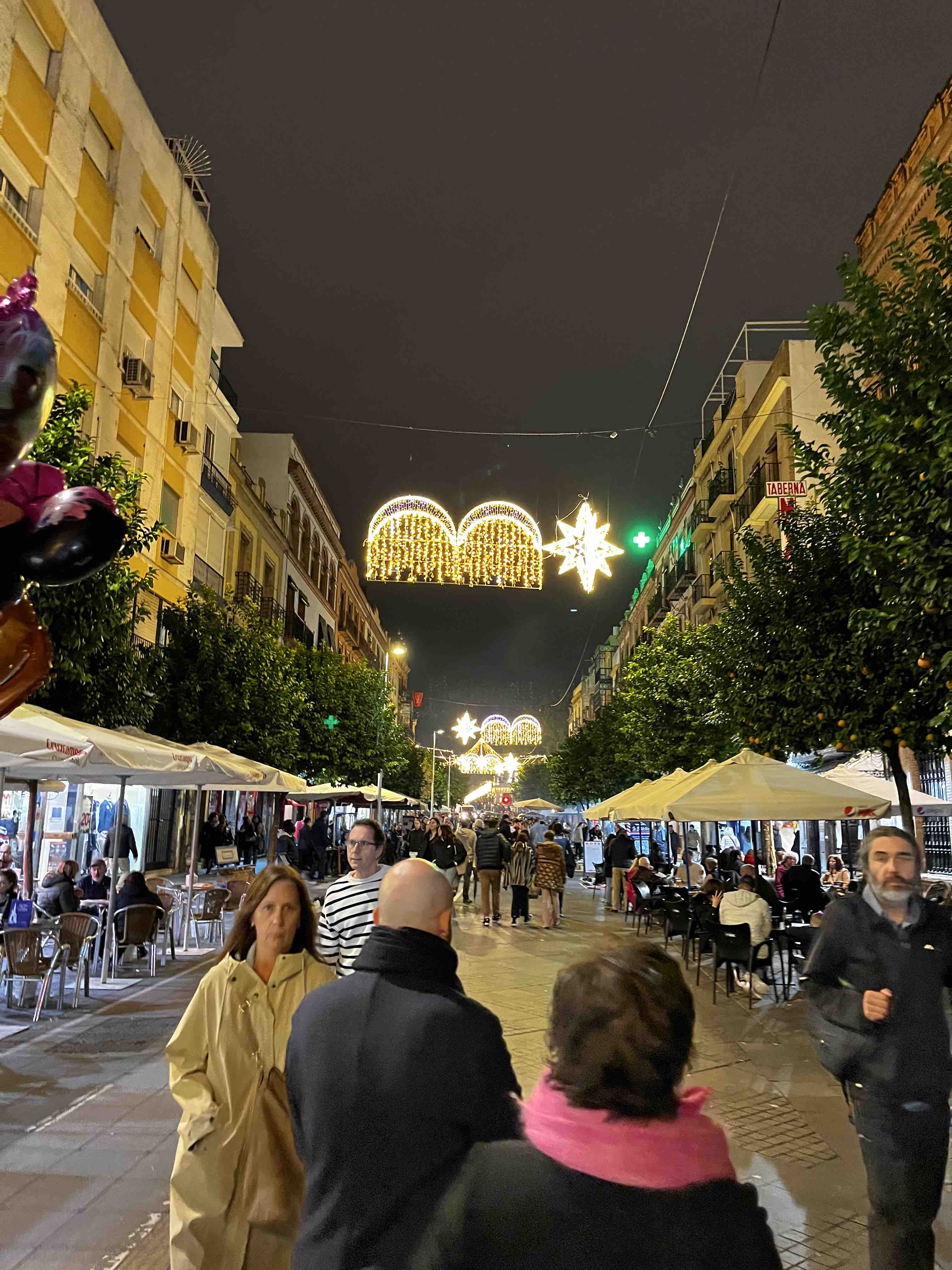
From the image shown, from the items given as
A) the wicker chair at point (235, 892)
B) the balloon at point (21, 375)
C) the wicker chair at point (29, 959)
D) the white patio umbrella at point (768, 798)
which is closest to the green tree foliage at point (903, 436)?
the white patio umbrella at point (768, 798)

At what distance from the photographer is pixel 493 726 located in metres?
62.7

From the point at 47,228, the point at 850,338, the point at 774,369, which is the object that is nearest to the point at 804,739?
the point at 850,338

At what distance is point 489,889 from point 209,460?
63.5ft

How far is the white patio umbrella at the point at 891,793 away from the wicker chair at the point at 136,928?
9.91 metres

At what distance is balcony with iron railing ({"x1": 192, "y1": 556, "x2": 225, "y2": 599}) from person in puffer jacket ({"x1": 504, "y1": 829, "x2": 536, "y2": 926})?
507 inches

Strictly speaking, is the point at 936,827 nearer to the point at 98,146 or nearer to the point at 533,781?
the point at 98,146

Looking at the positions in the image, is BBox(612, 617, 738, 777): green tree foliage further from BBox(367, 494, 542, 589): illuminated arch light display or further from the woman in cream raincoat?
the woman in cream raincoat

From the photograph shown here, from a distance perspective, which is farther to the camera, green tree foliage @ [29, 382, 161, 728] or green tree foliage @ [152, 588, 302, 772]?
green tree foliage @ [152, 588, 302, 772]

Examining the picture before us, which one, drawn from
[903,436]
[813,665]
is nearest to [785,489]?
[813,665]

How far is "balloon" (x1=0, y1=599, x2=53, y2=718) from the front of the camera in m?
5.05

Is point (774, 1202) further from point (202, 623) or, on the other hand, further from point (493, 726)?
point (493, 726)

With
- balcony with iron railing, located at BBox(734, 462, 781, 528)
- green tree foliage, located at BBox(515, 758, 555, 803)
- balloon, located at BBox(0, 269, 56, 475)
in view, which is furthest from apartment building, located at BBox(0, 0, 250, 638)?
green tree foliage, located at BBox(515, 758, 555, 803)

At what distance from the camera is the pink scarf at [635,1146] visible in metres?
1.44

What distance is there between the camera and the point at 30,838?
16672 millimetres
